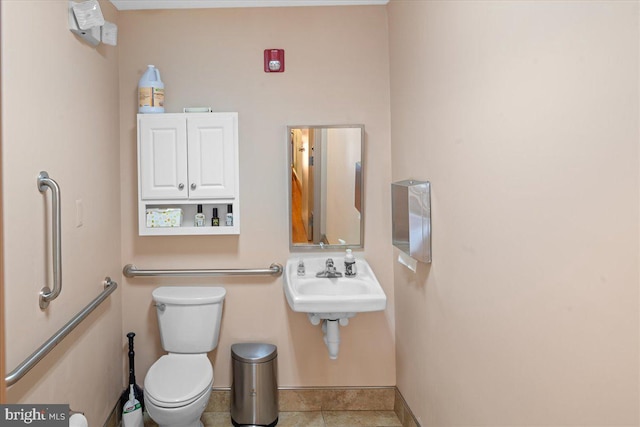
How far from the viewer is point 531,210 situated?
1.06 m

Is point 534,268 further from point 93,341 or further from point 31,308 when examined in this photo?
point 93,341

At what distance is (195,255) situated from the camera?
90.5 inches

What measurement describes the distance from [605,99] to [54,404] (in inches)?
77.7

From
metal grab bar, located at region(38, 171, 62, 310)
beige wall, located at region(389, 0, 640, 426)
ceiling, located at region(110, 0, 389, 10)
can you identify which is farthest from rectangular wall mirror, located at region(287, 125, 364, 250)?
metal grab bar, located at region(38, 171, 62, 310)

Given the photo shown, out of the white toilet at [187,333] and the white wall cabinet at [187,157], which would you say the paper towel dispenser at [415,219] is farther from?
the white toilet at [187,333]

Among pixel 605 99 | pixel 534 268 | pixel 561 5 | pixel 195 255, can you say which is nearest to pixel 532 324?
pixel 534 268

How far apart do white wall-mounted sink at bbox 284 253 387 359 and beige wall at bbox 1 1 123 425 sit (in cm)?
95

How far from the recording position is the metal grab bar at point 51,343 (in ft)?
4.03

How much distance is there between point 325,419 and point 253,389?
18.1 inches

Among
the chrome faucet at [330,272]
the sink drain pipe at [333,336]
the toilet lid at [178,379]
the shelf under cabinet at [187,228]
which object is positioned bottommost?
the toilet lid at [178,379]

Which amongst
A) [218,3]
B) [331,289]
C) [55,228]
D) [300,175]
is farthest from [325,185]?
[55,228]

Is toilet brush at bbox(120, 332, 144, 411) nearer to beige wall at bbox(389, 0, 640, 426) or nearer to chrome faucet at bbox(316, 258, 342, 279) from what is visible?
chrome faucet at bbox(316, 258, 342, 279)

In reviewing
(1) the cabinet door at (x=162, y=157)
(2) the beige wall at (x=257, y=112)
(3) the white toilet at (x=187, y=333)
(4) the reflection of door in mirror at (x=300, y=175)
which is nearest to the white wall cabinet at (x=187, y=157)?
(1) the cabinet door at (x=162, y=157)

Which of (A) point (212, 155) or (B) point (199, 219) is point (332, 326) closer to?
(B) point (199, 219)
